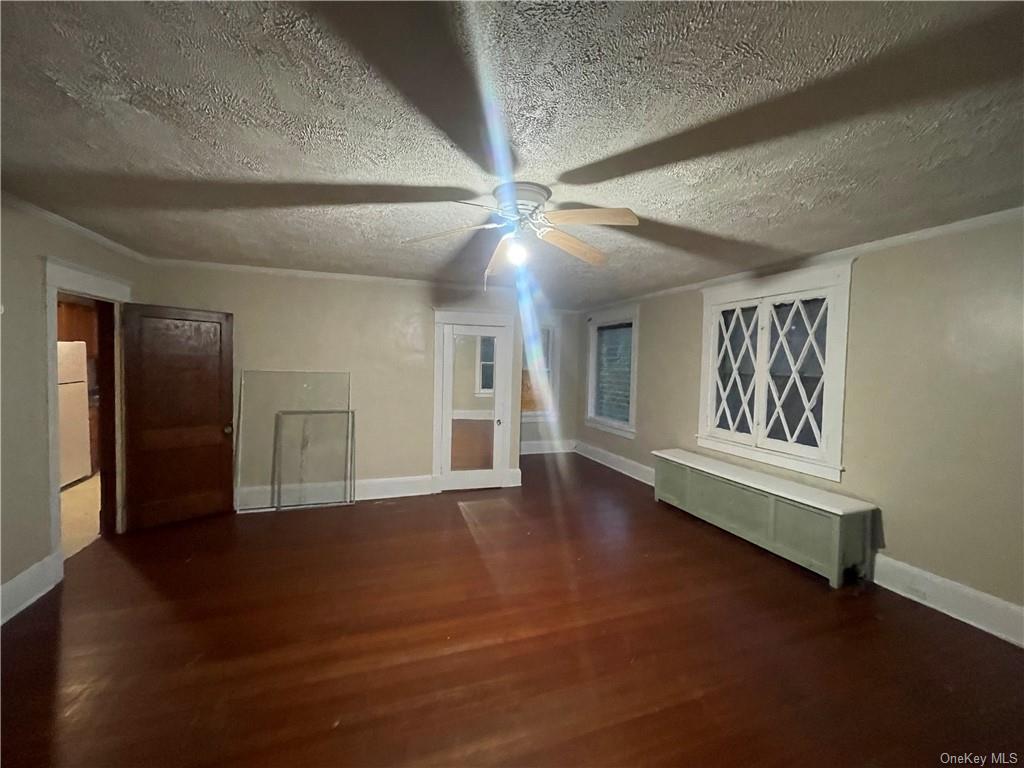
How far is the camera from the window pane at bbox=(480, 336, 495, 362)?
474 centimetres

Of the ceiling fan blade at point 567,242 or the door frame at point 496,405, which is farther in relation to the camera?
the door frame at point 496,405

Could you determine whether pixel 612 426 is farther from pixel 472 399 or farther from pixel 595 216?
pixel 595 216

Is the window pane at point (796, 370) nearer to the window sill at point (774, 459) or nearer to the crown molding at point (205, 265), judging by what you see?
the window sill at point (774, 459)

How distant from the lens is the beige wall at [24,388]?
2.25 metres

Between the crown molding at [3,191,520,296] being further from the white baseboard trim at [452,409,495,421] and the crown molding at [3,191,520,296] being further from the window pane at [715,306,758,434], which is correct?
the window pane at [715,306,758,434]

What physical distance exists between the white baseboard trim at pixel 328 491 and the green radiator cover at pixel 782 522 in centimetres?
272

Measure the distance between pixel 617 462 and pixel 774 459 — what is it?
7.48 ft

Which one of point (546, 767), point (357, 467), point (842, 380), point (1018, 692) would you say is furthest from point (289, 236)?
point (1018, 692)

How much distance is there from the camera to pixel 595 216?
1.86 meters

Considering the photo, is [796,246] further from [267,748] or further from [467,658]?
[267,748]

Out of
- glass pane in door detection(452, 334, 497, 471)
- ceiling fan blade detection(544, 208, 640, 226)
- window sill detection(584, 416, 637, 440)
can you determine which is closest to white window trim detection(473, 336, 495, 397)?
glass pane in door detection(452, 334, 497, 471)

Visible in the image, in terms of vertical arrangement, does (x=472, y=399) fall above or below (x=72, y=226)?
below

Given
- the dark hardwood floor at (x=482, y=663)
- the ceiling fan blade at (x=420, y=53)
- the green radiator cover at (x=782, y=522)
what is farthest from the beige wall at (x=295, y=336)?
the ceiling fan blade at (x=420, y=53)

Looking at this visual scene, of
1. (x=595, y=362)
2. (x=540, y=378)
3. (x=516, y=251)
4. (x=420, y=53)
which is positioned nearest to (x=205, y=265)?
(x=516, y=251)
